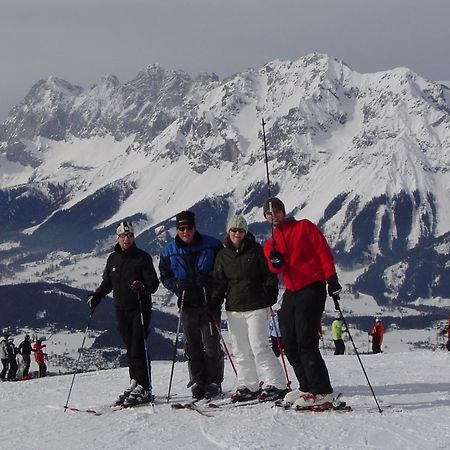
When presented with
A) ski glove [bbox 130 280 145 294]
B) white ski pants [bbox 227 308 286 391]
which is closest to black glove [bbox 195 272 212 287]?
white ski pants [bbox 227 308 286 391]

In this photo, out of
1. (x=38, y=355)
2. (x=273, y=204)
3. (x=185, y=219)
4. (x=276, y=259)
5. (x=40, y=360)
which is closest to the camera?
(x=276, y=259)

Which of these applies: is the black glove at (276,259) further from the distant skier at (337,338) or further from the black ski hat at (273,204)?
the distant skier at (337,338)

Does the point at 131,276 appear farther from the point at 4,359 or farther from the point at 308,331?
the point at 4,359

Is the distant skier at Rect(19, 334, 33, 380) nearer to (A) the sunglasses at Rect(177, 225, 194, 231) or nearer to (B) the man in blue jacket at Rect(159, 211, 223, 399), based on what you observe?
(B) the man in blue jacket at Rect(159, 211, 223, 399)

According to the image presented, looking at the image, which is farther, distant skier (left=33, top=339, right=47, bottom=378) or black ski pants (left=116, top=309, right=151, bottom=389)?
distant skier (left=33, top=339, right=47, bottom=378)

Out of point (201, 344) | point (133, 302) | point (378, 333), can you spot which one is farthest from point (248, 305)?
point (378, 333)

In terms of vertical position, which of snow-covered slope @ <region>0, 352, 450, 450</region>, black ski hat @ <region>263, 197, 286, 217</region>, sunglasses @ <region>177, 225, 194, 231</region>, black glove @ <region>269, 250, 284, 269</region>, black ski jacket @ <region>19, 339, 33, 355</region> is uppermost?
black ski hat @ <region>263, 197, 286, 217</region>

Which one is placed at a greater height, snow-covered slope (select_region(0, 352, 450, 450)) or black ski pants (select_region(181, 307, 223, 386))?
black ski pants (select_region(181, 307, 223, 386))

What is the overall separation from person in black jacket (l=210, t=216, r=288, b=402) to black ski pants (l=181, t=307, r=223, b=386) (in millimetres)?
640

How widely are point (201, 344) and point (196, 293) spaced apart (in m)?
0.77

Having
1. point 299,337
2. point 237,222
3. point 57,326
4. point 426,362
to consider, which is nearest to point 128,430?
point 299,337

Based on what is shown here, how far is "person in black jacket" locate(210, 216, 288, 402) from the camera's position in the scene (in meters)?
9.55

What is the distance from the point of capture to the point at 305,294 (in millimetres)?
8953

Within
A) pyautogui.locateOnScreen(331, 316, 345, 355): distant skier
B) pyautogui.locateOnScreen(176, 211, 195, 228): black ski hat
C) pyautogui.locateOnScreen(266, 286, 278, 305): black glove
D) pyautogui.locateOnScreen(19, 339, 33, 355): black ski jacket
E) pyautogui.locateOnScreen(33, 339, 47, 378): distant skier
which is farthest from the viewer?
pyautogui.locateOnScreen(331, 316, 345, 355): distant skier
